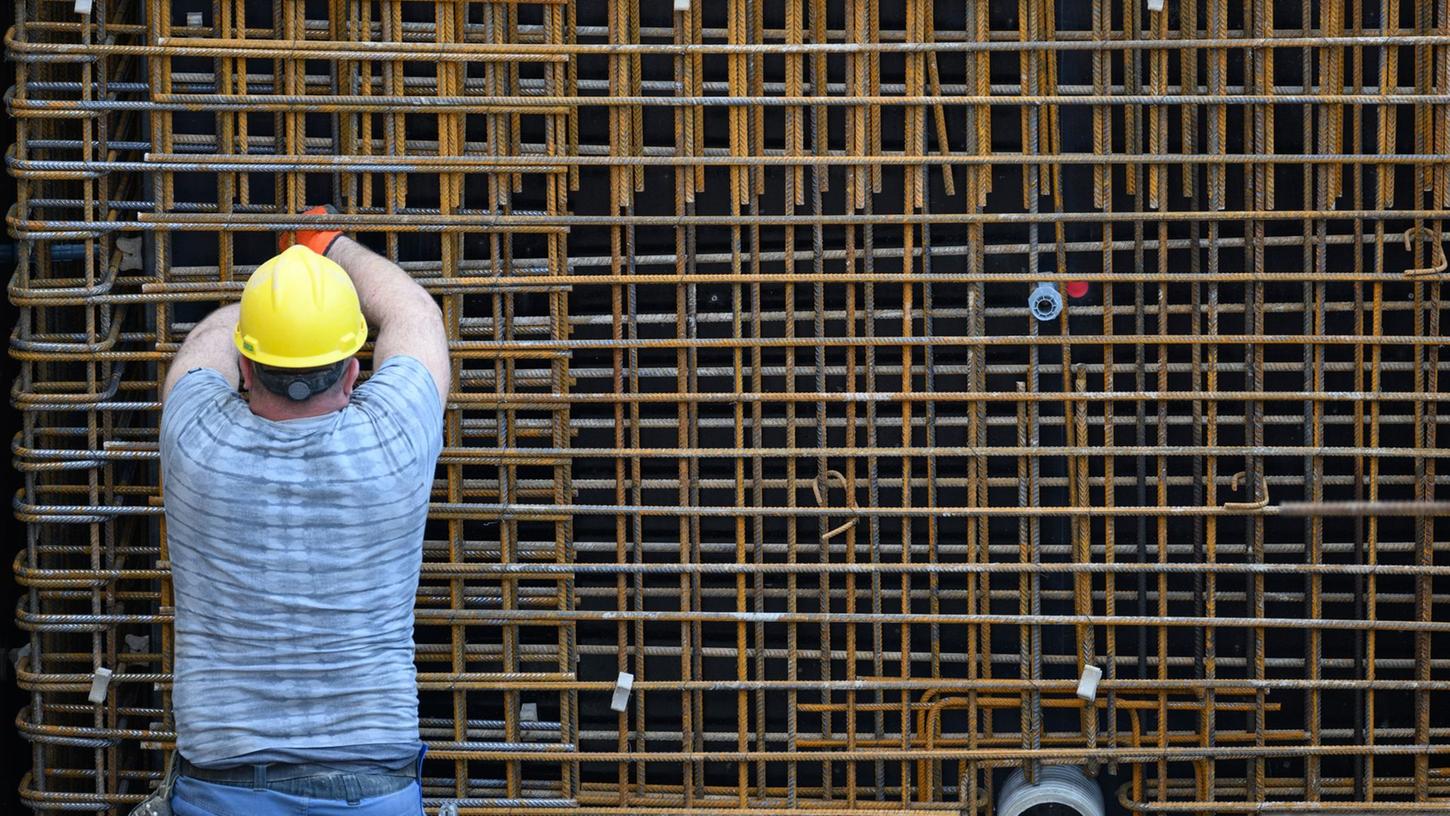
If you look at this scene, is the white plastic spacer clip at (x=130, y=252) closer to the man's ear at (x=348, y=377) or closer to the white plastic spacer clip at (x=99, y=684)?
the white plastic spacer clip at (x=99, y=684)

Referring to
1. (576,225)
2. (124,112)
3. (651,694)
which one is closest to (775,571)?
(651,694)

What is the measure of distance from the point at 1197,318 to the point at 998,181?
642 millimetres

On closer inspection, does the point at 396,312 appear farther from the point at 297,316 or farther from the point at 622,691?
the point at 622,691

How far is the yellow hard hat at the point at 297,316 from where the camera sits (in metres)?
2.94

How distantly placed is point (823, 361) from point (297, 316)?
150 centimetres

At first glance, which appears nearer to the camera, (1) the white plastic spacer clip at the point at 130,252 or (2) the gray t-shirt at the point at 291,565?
(2) the gray t-shirt at the point at 291,565

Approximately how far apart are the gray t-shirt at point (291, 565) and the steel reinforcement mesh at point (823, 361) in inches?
36.9

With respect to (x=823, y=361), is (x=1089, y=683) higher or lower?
lower

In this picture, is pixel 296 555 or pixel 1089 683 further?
pixel 1089 683

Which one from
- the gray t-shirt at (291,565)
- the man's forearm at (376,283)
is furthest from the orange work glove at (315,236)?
the gray t-shirt at (291,565)

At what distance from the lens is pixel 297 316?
9.66ft

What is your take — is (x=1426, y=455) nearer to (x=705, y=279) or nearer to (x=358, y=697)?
(x=705, y=279)

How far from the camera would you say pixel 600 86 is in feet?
13.1

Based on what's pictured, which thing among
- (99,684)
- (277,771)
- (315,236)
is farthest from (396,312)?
(99,684)
